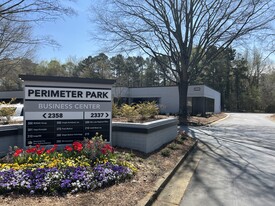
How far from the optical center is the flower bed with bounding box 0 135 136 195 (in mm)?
4773

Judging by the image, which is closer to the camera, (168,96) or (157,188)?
(157,188)

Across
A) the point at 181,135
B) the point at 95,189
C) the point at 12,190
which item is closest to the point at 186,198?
the point at 95,189

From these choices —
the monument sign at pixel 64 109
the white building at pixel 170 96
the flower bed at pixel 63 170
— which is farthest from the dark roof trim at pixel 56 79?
the white building at pixel 170 96

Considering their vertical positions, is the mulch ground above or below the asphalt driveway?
above

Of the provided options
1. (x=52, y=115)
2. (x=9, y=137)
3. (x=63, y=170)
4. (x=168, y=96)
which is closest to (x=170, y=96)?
(x=168, y=96)

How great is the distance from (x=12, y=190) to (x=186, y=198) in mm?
3035

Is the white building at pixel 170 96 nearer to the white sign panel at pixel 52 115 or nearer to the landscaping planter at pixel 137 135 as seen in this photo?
the landscaping planter at pixel 137 135

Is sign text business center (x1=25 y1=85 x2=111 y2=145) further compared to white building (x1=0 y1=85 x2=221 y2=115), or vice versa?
white building (x1=0 y1=85 x2=221 y2=115)

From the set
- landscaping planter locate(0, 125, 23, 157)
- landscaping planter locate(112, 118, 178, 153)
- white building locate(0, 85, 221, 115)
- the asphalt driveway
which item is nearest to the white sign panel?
landscaping planter locate(0, 125, 23, 157)

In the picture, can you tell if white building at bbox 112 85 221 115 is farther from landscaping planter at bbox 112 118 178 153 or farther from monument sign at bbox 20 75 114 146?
monument sign at bbox 20 75 114 146

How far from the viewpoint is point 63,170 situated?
5.27m

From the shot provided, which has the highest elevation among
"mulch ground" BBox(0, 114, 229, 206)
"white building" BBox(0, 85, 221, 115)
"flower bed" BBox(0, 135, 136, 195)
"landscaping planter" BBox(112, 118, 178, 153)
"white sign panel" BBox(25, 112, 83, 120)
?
"white building" BBox(0, 85, 221, 115)

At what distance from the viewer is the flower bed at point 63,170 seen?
4.77 m

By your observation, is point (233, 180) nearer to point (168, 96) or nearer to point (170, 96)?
point (170, 96)
